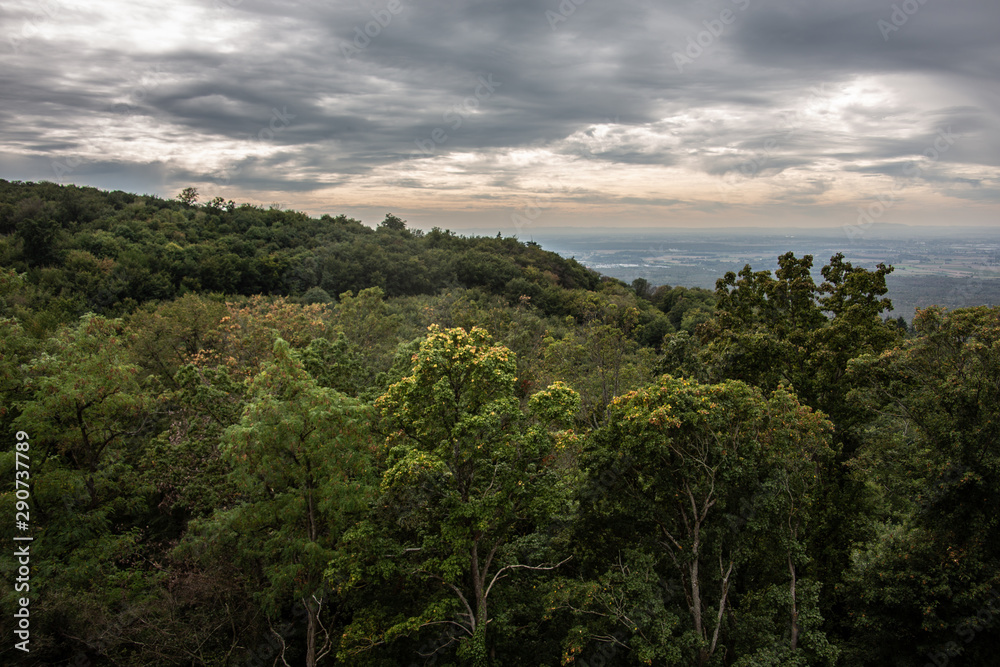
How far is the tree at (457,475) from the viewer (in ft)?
38.2

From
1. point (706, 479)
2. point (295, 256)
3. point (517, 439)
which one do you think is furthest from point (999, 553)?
point (295, 256)

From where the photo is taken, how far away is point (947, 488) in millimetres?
11672

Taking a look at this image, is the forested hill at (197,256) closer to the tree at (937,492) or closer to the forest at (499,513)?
the forest at (499,513)

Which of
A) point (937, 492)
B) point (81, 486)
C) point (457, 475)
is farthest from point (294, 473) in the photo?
point (937, 492)

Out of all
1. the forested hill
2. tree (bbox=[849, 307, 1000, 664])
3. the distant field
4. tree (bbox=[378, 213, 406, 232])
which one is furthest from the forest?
tree (bbox=[378, 213, 406, 232])

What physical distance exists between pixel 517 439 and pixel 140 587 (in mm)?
10763

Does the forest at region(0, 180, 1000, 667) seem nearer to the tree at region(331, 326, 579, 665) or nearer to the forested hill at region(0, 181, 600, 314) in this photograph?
the tree at region(331, 326, 579, 665)

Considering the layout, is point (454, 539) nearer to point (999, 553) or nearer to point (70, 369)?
point (70, 369)

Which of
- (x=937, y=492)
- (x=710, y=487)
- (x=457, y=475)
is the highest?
(x=937, y=492)

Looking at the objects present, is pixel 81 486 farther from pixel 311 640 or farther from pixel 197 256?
pixel 197 256

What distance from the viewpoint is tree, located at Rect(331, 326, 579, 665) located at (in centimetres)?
1163

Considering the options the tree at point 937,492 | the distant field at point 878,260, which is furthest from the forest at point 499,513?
the distant field at point 878,260

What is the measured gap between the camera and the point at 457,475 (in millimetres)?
12359

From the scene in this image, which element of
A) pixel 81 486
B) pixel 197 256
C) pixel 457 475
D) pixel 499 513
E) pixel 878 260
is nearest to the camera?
pixel 457 475
